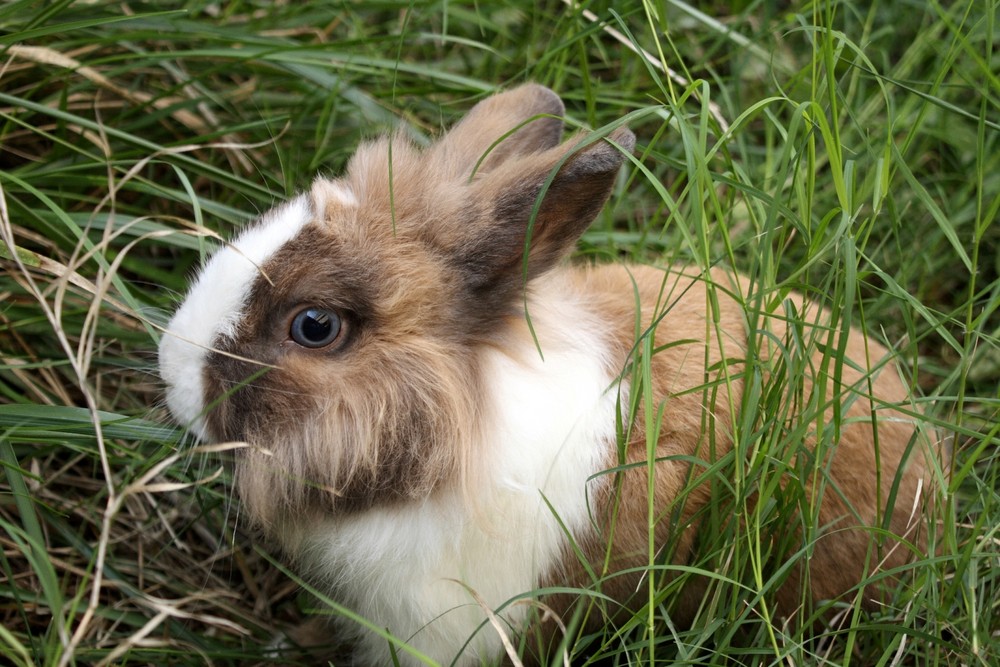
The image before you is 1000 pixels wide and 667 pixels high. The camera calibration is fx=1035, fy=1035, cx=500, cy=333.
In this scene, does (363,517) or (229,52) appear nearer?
(363,517)

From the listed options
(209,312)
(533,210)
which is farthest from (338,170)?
(533,210)

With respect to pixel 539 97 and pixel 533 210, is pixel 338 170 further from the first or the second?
pixel 533 210

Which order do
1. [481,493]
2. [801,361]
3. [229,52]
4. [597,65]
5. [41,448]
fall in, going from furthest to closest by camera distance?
[597,65] → [229,52] → [41,448] → [481,493] → [801,361]

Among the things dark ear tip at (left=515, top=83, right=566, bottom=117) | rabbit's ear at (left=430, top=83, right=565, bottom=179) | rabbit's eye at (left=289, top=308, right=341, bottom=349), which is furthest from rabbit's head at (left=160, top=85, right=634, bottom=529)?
dark ear tip at (left=515, top=83, right=566, bottom=117)

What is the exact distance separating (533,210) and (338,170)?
164cm

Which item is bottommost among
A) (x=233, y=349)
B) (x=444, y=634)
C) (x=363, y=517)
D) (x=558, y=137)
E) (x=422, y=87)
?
(x=444, y=634)

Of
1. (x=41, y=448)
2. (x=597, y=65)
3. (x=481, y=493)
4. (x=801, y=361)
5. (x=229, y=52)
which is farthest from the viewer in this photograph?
(x=597, y=65)

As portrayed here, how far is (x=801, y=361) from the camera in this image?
7.75ft

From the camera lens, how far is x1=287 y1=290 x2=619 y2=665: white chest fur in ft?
8.35

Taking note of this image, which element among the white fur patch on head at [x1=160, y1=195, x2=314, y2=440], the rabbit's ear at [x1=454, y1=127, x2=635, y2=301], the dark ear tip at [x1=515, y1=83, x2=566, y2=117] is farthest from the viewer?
the dark ear tip at [x1=515, y1=83, x2=566, y2=117]

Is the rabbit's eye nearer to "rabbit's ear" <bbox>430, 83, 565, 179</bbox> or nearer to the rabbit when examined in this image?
the rabbit

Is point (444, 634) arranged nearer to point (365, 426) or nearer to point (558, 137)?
point (365, 426)

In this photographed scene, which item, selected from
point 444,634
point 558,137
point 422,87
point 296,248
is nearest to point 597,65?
point 422,87

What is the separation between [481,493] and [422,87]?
1.61 meters
